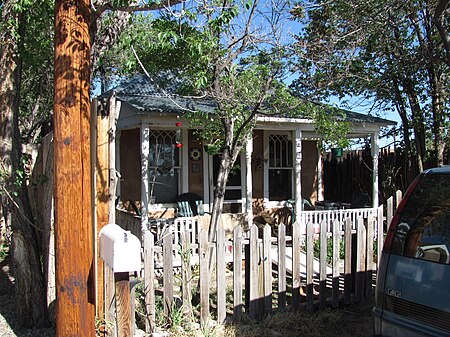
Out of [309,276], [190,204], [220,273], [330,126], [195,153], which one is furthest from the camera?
[195,153]

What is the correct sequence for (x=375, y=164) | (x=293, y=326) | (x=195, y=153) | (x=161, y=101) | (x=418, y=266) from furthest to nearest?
1. (x=375, y=164)
2. (x=195, y=153)
3. (x=161, y=101)
4. (x=293, y=326)
5. (x=418, y=266)

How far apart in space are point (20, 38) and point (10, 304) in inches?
136

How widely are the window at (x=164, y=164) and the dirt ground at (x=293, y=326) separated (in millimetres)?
5464

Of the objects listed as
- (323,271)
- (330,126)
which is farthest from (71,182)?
(330,126)

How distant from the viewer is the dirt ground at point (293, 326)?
445 centimetres

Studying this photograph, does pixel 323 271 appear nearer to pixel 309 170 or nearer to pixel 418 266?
pixel 418 266

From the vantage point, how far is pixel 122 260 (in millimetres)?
2764

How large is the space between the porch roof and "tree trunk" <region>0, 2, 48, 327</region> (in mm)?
3047

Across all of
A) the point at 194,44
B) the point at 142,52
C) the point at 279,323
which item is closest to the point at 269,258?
the point at 279,323

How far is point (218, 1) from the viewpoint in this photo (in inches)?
247

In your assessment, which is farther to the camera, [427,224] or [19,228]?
[19,228]

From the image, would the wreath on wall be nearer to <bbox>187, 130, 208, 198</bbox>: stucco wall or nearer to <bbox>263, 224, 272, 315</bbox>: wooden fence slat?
<bbox>187, 130, 208, 198</bbox>: stucco wall

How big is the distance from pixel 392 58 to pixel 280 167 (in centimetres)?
425

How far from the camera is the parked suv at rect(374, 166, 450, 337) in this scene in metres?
2.50
